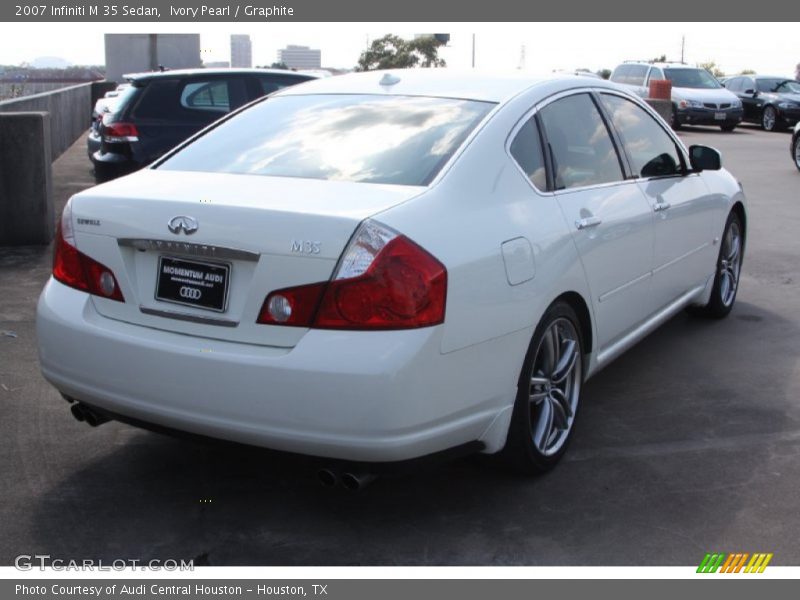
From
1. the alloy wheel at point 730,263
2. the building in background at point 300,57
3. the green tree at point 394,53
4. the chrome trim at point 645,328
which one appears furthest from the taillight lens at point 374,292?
the green tree at point 394,53

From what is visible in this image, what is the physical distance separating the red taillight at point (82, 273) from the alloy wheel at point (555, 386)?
166 cm

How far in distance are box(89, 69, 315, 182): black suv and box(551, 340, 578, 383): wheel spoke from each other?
696 centimetres

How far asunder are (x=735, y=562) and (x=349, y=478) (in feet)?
4.55

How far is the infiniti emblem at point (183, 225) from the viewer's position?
3555 millimetres

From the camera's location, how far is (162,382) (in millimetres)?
3562

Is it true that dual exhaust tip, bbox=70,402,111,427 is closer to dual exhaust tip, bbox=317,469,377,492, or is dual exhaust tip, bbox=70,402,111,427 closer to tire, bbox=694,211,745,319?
dual exhaust tip, bbox=317,469,377,492

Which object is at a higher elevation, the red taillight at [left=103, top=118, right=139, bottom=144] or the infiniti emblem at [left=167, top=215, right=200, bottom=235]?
the infiniti emblem at [left=167, top=215, right=200, bottom=235]

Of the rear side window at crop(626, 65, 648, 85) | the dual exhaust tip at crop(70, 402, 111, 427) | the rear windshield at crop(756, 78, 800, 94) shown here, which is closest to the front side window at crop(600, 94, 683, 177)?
the dual exhaust tip at crop(70, 402, 111, 427)

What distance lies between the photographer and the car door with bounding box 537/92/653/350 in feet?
14.7

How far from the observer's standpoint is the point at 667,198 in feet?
18.1

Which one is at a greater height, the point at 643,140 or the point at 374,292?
the point at 643,140

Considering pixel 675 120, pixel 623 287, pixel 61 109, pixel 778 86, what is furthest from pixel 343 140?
pixel 778 86

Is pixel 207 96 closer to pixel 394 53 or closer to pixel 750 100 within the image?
pixel 750 100

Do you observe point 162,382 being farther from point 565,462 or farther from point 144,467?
point 565,462
